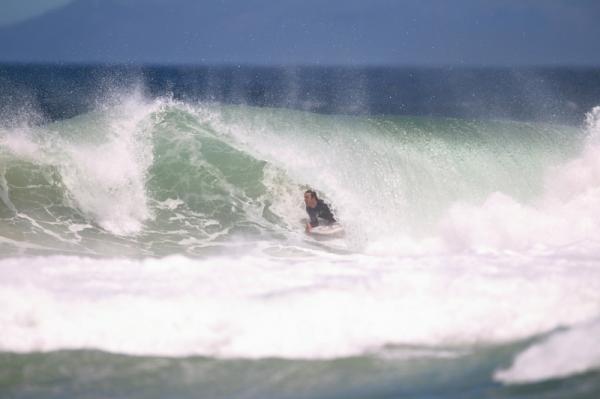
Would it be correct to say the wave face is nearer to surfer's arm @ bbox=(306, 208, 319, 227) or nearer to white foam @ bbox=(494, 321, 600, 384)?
surfer's arm @ bbox=(306, 208, 319, 227)

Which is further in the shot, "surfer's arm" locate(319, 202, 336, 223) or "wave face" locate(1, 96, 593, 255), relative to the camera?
"surfer's arm" locate(319, 202, 336, 223)

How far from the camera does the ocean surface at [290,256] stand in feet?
21.1

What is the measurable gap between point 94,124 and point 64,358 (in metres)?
9.34

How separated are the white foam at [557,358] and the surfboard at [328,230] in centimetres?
631

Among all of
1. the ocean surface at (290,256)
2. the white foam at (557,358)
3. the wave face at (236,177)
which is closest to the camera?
the white foam at (557,358)

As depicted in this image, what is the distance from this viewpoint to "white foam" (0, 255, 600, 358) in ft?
22.7

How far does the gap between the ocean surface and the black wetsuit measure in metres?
0.40

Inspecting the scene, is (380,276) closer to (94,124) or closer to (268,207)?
(268,207)

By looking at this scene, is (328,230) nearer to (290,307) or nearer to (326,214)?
(326,214)

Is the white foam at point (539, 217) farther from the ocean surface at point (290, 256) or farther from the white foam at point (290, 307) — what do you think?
the white foam at point (290, 307)

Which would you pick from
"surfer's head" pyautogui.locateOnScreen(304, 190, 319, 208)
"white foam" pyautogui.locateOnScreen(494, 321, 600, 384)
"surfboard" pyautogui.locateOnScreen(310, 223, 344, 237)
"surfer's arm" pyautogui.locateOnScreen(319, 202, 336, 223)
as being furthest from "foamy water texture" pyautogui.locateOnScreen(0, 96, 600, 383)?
"surfer's head" pyautogui.locateOnScreen(304, 190, 319, 208)

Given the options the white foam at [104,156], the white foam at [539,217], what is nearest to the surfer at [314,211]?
the white foam at [539,217]

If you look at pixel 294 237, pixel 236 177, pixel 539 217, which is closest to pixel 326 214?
pixel 294 237

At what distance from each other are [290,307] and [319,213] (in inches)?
228
